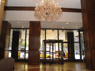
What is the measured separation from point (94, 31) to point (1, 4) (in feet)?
19.5

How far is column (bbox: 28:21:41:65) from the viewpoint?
8508 mm

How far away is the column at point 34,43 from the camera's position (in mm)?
8508

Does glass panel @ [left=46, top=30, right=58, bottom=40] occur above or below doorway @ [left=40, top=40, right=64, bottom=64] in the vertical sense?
above

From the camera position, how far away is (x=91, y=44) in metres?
6.28

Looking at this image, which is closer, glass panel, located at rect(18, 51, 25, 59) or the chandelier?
the chandelier

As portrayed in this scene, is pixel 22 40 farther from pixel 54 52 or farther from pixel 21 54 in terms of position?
pixel 54 52

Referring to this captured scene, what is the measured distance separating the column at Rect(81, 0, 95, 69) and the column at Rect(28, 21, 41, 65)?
12.7 ft

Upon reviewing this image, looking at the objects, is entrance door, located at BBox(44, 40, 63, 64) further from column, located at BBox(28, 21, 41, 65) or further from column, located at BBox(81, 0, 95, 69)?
column, located at BBox(81, 0, 95, 69)

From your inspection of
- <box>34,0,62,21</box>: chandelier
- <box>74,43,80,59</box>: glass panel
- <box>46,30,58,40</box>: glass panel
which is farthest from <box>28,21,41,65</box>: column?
<box>74,43,80,59</box>: glass panel

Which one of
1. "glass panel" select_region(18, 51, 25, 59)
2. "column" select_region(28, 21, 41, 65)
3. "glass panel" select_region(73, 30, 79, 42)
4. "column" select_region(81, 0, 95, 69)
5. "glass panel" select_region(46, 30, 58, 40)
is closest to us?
"column" select_region(81, 0, 95, 69)

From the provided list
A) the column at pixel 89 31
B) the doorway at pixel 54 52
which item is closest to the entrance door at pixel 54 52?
the doorway at pixel 54 52

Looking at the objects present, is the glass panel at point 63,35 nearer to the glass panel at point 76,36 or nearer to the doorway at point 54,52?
the glass panel at point 76,36

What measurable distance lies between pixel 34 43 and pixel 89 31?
448cm

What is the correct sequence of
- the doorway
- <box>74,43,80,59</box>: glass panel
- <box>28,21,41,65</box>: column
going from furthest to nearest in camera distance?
1. <box>74,43,80,59</box>: glass panel
2. the doorway
3. <box>28,21,41,65</box>: column
